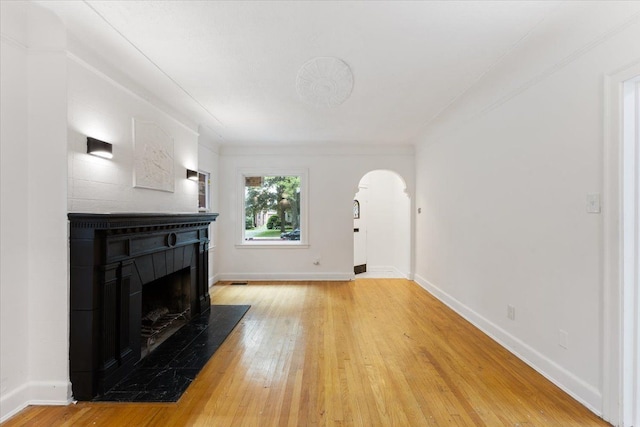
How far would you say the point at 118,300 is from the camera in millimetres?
2205

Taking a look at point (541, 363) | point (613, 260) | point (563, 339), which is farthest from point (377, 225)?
point (613, 260)

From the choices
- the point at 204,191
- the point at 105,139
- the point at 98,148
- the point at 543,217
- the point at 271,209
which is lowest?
the point at 543,217

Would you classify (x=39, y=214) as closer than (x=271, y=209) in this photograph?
Yes

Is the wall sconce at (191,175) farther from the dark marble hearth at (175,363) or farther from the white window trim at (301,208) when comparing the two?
the dark marble hearth at (175,363)

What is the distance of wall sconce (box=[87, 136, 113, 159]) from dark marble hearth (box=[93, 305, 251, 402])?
178 centimetres

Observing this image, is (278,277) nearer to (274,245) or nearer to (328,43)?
(274,245)

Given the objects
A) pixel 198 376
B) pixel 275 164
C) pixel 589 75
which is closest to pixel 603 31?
pixel 589 75

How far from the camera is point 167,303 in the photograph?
350 centimetres

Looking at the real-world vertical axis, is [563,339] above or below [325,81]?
below

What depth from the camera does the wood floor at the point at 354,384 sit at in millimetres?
1832

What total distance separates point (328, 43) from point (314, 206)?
11.6ft

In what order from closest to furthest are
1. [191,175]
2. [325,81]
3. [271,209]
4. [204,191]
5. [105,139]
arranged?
[105,139] → [325,81] → [191,175] → [204,191] → [271,209]

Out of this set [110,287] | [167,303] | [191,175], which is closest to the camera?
[110,287]

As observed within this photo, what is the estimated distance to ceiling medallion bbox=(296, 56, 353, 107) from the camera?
2.54m
